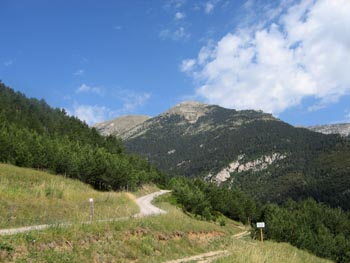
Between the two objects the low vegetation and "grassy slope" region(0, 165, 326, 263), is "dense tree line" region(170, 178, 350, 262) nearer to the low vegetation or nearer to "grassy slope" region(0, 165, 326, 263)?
"grassy slope" region(0, 165, 326, 263)

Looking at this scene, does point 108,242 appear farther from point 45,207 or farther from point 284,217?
point 284,217

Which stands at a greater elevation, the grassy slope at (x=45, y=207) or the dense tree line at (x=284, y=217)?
the grassy slope at (x=45, y=207)

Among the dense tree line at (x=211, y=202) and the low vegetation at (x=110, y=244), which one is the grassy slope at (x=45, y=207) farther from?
the dense tree line at (x=211, y=202)

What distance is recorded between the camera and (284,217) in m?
75.5

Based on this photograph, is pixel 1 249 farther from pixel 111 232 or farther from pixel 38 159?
pixel 38 159

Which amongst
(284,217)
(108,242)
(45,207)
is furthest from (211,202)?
(108,242)

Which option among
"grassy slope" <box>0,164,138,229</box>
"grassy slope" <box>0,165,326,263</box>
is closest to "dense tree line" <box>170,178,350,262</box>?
"grassy slope" <box>0,164,138,229</box>

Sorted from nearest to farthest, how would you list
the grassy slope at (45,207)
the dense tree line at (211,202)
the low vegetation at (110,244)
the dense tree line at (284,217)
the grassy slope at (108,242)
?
the low vegetation at (110,244) < the grassy slope at (108,242) < the grassy slope at (45,207) < the dense tree line at (284,217) < the dense tree line at (211,202)

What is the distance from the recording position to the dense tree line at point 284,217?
206 feet

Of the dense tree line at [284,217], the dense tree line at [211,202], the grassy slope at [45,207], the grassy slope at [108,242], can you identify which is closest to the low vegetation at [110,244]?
the grassy slope at [108,242]

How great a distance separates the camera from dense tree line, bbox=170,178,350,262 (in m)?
62.8

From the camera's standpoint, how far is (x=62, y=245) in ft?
50.4

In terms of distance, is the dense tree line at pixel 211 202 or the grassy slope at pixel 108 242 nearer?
the grassy slope at pixel 108 242

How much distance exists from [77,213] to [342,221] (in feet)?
335
